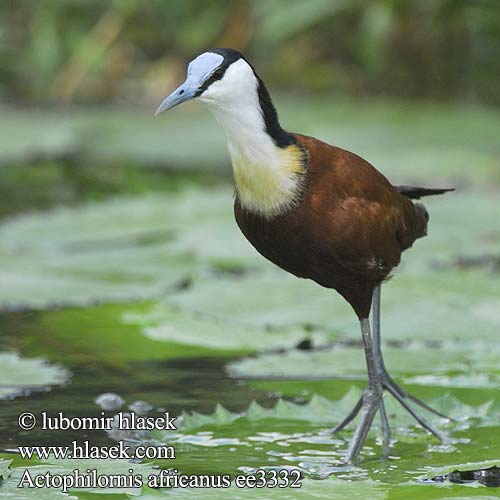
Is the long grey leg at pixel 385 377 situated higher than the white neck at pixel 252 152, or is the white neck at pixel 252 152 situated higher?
the white neck at pixel 252 152

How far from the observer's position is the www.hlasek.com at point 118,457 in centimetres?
261

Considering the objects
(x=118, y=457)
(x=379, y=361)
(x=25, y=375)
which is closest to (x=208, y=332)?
(x=25, y=375)

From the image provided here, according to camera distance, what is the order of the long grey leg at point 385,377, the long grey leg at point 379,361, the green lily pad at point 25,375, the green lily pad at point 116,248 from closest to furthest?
the long grey leg at point 379,361
the long grey leg at point 385,377
the green lily pad at point 25,375
the green lily pad at point 116,248

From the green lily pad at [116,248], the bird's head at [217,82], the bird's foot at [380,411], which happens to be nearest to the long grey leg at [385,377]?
the bird's foot at [380,411]

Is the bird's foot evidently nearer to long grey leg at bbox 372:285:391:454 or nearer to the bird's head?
long grey leg at bbox 372:285:391:454

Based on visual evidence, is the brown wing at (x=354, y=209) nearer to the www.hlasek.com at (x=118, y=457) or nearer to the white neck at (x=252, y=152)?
the white neck at (x=252, y=152)

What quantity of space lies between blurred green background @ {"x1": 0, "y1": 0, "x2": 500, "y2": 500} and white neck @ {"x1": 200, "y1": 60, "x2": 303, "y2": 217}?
60cm

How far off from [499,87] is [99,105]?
3.08 meters

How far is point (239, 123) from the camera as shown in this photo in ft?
A: 9.26

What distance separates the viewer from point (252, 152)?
2840 mm

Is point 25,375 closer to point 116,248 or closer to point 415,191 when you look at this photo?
point 415,191

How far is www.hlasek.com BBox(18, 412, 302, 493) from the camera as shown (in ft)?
8.56

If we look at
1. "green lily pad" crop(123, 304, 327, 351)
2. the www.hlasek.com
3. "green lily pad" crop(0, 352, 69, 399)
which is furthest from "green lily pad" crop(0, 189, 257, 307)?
the www.hlasek.com

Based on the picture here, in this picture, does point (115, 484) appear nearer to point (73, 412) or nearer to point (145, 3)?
point (73, 412)
